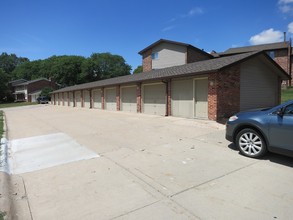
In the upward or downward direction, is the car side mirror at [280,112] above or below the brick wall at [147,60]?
below

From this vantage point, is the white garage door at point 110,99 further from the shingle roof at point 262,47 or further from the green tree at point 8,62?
the green tree at point 8,62

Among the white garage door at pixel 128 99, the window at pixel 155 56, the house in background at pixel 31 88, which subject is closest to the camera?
the white garage door at pixel 128 99

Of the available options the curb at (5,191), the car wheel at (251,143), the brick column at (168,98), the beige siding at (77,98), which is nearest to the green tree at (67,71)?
the beige siding at (77,98)

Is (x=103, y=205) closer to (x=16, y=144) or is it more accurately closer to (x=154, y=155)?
(x=154, y=155)

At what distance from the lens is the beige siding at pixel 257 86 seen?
12.2 m

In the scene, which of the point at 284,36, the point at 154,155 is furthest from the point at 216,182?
the point at 284,36

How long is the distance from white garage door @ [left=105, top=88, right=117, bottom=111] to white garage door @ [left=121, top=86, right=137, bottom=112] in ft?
5.45

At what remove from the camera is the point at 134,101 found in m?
17.0

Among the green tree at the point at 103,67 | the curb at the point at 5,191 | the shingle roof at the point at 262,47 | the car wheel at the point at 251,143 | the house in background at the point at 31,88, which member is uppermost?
the green tree at the point at 103,67

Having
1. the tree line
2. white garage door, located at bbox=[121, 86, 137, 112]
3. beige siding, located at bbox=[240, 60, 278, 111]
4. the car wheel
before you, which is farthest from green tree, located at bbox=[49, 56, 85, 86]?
the car wheel

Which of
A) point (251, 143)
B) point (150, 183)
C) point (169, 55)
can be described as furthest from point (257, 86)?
point (169, 55)

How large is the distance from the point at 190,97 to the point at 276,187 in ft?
28.4

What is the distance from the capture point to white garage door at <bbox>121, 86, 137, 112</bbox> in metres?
17.1

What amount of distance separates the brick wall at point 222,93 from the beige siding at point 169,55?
49.8 ft
